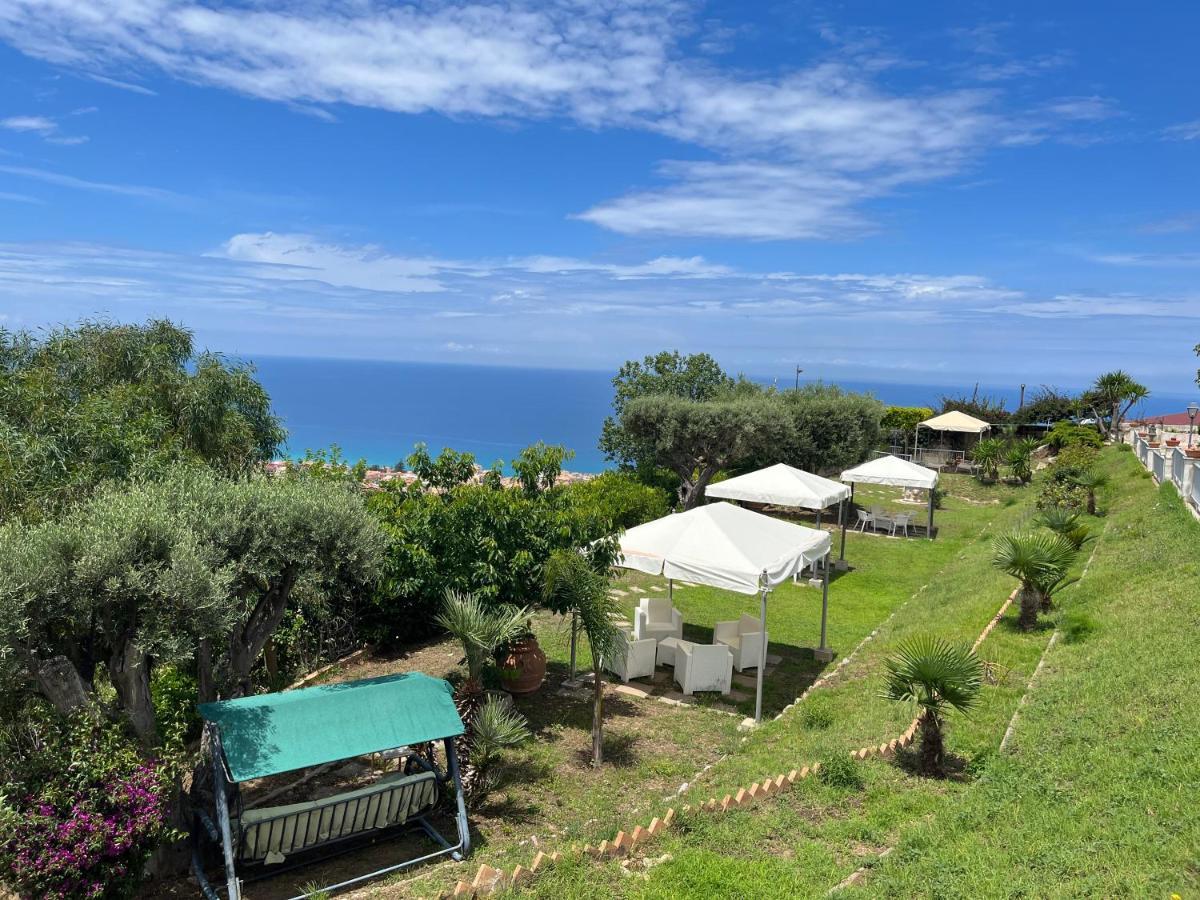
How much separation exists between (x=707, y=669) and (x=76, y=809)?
7379 millimetres

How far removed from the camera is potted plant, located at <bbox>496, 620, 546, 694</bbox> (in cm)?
993

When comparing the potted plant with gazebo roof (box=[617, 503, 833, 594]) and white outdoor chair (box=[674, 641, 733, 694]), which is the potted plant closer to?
gazebo roof (box=[617, 503, 833, 594])

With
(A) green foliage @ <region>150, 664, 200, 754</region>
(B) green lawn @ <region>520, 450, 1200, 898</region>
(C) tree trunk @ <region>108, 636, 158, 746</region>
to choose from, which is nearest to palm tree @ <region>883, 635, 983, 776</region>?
(B) green lawn @ <region>520, 450, 1200, 898</region>

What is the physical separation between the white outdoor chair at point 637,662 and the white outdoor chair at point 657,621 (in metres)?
0.72

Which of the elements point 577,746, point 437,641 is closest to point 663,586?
point 437,641

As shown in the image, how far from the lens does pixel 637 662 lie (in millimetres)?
10773

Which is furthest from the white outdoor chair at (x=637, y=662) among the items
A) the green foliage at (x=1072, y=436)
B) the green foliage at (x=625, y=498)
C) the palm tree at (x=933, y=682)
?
the green foliage at (x=1072, y=436)

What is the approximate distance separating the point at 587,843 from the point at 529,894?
0.98 metres

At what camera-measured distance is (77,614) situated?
5707mm

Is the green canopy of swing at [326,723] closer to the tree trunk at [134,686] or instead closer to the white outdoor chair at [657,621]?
the tree trunk at [134,686]

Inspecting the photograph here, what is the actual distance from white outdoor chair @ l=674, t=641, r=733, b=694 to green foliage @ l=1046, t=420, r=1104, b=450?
27796mm

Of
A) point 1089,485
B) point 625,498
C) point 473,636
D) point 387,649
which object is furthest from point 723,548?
point 1089,485

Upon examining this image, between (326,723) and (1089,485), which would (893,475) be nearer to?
(1089,485)

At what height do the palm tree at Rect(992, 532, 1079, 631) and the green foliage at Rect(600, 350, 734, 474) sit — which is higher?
the green foliage at Rect(600, 350, 734, 474)
